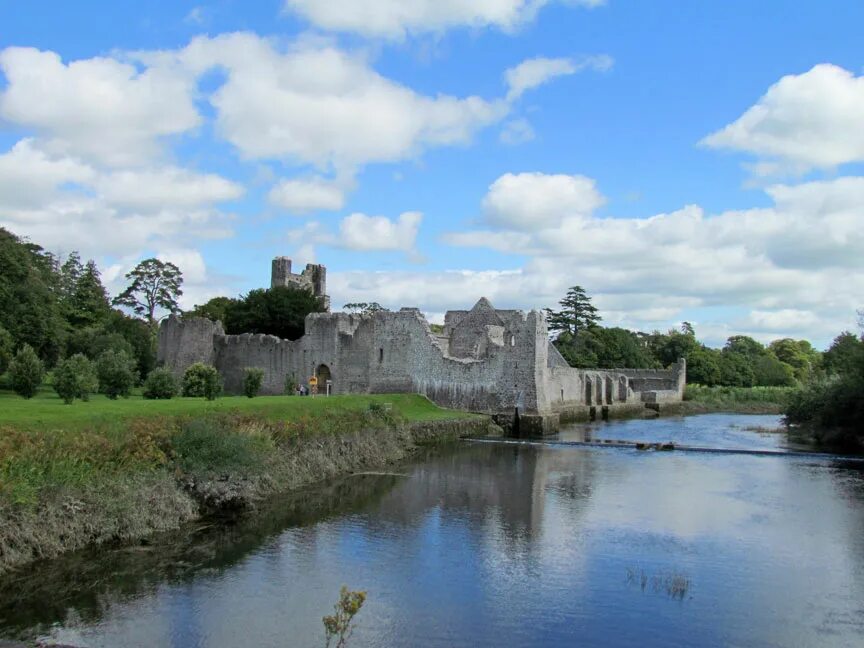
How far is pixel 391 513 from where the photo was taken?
16172mm

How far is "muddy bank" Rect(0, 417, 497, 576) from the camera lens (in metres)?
11.5

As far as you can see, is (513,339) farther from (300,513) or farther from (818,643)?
(818,643)

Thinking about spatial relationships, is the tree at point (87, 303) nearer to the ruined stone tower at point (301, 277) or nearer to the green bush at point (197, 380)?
the ruined stone tower at point (301, 277)

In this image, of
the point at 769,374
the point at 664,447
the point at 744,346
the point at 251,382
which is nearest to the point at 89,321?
the point at 251,382

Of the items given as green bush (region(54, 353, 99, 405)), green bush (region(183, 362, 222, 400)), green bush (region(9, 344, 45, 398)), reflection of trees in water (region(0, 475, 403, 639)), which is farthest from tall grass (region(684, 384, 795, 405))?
reflection of trees in water (region(0, 475, 403, 639))

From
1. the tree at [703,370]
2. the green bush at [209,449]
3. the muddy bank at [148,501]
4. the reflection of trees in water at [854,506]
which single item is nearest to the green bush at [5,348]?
the muddy bank at [148,501]

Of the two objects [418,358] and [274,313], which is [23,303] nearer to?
[418,358]

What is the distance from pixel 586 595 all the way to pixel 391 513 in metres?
5.93

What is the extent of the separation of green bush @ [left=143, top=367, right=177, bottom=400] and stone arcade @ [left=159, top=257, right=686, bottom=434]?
12.8 meters

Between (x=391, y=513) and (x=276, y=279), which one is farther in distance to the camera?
(x=276, y=279)

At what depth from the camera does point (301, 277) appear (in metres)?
64.2

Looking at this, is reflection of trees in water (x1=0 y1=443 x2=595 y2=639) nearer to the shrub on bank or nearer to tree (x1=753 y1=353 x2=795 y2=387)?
the shrub on bank

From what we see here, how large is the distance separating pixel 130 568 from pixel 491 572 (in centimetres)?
→ 537

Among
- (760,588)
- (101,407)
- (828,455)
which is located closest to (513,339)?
(828,455)
